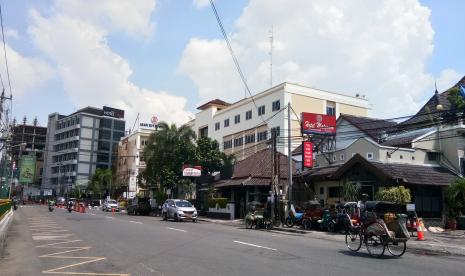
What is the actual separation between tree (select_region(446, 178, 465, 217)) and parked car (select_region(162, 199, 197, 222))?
17.7m

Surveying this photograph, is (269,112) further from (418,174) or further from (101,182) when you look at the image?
(101,182)

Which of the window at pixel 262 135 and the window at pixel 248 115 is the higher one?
the window at pixel 248 115

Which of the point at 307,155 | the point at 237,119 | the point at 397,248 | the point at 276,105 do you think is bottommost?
the point at 397,248

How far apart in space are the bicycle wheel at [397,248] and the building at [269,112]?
1552 inches

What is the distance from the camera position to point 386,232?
1355cm

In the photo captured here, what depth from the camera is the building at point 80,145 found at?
116 meters

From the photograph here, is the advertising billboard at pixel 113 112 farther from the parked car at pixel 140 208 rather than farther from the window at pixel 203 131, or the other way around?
the parked car at pixel 140 208

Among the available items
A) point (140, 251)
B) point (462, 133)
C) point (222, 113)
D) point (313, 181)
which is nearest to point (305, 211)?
point (313, 181)

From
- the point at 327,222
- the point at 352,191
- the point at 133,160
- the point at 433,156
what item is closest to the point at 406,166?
the point at 433,156

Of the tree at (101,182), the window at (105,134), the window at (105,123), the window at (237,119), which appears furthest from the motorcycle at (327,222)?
the window at (105,123)

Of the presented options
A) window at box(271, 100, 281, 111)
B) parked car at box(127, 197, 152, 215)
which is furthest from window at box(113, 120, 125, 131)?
parked car at box(127, 197, 152, 215)

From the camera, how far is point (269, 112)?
6047 cm

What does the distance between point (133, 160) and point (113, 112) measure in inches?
1106

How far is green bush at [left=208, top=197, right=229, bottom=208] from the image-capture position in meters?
41.6
